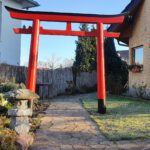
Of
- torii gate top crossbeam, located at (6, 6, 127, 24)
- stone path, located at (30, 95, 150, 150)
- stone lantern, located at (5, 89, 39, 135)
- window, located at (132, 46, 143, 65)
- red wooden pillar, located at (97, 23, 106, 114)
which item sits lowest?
stone path, located at (30, 95, 150, 150)

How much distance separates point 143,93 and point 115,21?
553cm

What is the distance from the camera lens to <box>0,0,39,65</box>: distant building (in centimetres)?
2309

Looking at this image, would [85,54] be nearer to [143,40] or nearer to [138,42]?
[138,42]

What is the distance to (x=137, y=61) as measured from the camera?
66.2 feet

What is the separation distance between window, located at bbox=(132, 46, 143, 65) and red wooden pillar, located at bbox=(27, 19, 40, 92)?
7750 mm

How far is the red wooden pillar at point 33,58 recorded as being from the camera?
12.5 metres

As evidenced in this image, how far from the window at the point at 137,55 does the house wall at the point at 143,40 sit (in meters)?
0.27

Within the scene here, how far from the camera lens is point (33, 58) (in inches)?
499

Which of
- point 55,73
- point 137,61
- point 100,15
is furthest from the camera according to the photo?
point 55,73

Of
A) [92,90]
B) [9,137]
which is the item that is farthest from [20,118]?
[92,90]

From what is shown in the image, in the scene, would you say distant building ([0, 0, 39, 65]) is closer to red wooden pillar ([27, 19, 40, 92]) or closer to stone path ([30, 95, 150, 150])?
red wooden pillar ([27, 19, 40, 92])

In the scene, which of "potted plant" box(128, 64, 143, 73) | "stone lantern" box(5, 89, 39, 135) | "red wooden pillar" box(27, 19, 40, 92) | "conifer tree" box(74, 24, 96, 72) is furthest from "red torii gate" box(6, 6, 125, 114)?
"conifer tree" box(74, 24, 96, 72)

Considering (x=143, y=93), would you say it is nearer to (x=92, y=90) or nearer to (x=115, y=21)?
(x=115, y=21)

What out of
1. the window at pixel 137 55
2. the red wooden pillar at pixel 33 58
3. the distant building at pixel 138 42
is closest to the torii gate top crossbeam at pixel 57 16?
the red wooden pillar at pixel 33 58
